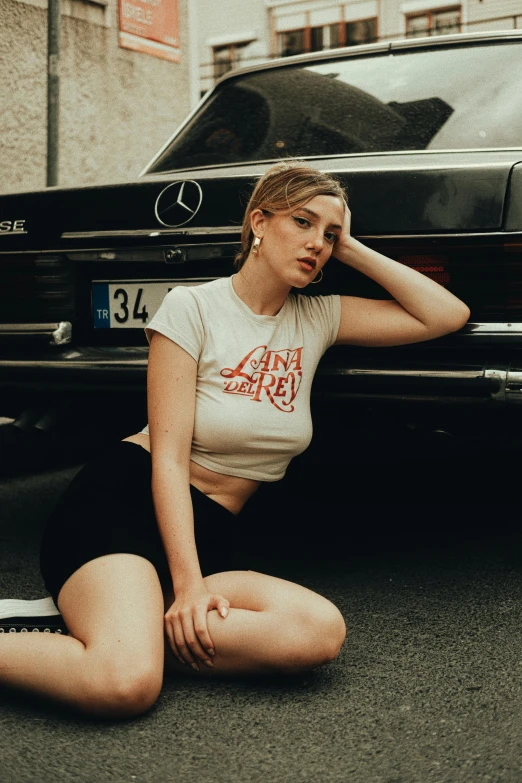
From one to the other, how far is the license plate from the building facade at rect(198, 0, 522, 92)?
16.9 meters

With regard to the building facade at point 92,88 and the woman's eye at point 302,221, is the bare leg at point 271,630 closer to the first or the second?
the woman's eye at point 302,221

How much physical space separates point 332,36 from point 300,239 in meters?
18.9

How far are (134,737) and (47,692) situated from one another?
9.2 inches

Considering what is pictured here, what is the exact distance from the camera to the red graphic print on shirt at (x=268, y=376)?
Result: 2740 millimetres

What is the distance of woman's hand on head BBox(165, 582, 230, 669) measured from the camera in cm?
240

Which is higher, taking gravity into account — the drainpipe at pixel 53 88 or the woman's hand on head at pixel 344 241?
the drainpipe at pixel 53 88

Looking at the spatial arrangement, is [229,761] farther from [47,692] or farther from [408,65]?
[408,65]

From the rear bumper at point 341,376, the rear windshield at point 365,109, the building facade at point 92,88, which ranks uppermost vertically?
the building facade at point 92,88

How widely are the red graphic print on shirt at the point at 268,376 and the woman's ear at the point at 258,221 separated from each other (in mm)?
317

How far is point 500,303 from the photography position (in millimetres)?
2951

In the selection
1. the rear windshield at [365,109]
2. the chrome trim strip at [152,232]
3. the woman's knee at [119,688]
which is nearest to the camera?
the woman's knee at [119,688]

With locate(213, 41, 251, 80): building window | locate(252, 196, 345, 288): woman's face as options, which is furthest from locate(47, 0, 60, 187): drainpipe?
locate(213, 41, 251, 80): building window

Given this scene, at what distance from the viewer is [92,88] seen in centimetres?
989

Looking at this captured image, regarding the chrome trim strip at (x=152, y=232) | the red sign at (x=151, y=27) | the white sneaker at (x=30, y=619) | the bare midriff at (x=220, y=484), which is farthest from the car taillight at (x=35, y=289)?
the red sign at (x=151, y=27)
